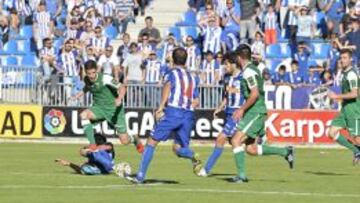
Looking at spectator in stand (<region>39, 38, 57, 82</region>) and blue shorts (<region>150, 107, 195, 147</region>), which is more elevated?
spectator in stand (<region>39, 38, 57, 82</region>)

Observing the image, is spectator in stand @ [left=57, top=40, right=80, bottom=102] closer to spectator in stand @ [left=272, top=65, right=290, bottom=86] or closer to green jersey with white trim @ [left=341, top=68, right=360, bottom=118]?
spectator in stand @ [left=272, top=65, right=290, bottom=86]

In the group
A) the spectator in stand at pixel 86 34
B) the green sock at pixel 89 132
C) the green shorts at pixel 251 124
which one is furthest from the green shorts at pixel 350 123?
the spectator in stand at pixel 86 34

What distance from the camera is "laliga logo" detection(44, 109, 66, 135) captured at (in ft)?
108

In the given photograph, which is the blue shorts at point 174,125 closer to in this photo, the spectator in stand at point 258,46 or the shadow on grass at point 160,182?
the shadow on grass at point 160,182

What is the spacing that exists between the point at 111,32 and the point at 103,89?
1577cm

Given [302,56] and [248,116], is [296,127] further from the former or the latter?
[248,116]

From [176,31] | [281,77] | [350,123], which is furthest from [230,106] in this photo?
[176,31]

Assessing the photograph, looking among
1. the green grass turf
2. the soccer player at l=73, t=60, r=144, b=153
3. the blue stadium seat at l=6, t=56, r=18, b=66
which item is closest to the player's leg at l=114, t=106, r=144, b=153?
the soccer player at l=73, t=60, r=144, b=153

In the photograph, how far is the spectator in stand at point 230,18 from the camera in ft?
116

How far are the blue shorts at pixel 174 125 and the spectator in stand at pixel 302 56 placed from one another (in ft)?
45.0

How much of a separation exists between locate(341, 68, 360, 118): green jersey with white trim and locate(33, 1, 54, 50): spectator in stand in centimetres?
1672

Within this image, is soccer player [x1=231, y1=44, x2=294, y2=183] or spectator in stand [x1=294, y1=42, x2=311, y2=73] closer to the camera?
soccer player [x1=231, y1=44, x2=294, y2=183]

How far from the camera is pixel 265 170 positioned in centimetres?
2359

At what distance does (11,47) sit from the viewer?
38906 millimetres
